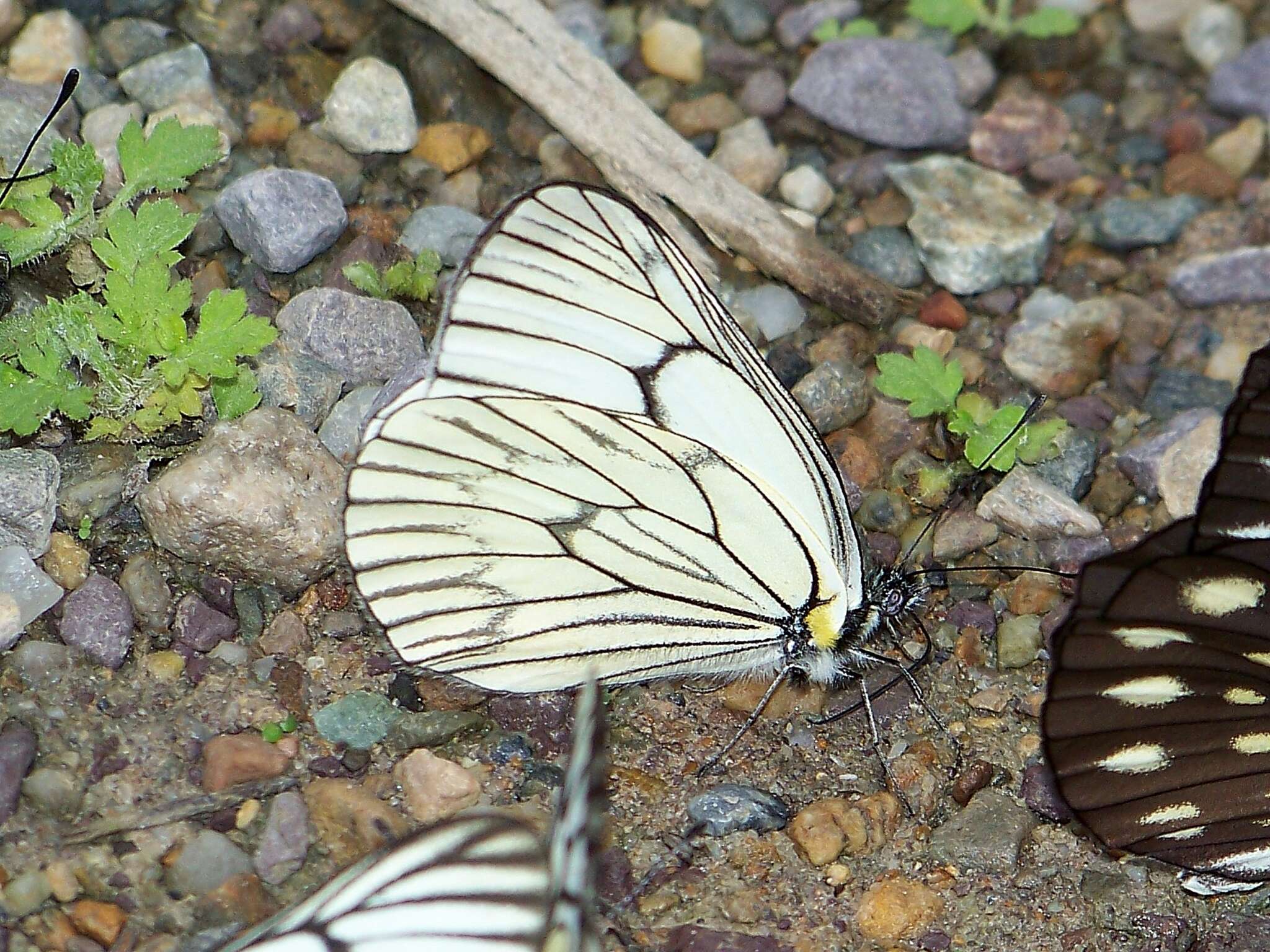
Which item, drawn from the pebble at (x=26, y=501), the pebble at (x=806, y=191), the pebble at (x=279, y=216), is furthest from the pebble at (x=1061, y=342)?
the pebble at (x=26, y=501)

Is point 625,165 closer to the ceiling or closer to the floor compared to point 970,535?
closer to the ceiling

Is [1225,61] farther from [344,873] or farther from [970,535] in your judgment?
[344,873]

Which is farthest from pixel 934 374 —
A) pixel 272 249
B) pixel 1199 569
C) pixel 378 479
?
pixel 272 249

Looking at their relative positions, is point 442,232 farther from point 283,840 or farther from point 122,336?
point 283,840

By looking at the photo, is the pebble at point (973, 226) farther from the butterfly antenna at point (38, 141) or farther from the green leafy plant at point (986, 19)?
the butterfly antenna at point (38, 141)

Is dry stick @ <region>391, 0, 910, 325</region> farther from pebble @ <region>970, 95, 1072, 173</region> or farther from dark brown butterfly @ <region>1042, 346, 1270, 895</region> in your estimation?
dark brown butterfly @ <region>1042, 346, 1270, 895</region>

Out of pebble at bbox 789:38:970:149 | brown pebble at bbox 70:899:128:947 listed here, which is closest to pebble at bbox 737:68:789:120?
pebble at bbox 789:38:970:149
